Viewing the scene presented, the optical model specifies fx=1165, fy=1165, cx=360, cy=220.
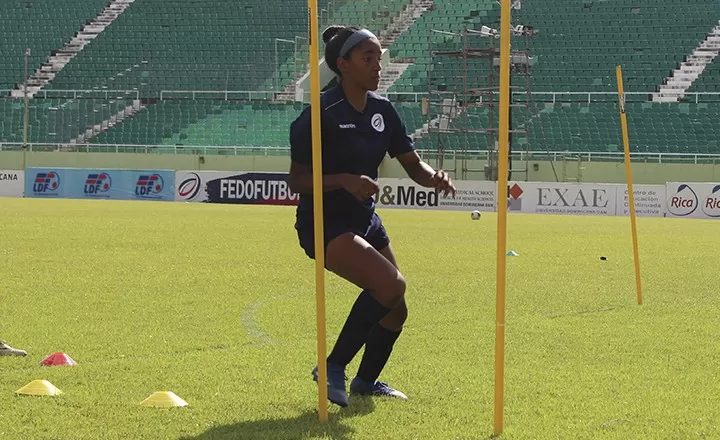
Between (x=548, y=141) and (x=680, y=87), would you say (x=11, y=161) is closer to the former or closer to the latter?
(x=548, y=141)

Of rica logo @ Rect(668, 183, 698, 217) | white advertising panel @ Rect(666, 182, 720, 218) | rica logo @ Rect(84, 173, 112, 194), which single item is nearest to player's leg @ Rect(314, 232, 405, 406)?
white advertising panel @ Rect(666, 182, 720, 218)

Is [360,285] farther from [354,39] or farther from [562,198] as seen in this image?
[562,198]

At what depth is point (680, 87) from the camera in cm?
4719

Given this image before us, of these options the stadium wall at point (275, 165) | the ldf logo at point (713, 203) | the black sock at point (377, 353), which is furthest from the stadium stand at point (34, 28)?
the black sock at point (377, 353)

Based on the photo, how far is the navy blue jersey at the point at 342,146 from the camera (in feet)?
20.1

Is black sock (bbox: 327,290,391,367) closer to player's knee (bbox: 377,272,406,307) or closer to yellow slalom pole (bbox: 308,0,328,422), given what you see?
player's knee (bbox: 377,272,406,307)

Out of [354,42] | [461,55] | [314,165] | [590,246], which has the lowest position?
[590,246]

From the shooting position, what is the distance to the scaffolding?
42281 millimetres

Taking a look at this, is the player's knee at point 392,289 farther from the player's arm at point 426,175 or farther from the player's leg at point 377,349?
the player's arm at point 426,175

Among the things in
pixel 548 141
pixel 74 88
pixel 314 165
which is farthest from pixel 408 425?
pixel 74 88

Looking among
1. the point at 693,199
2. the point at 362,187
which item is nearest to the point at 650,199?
the point at 693,199

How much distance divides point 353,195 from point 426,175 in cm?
73

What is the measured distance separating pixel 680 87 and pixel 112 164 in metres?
23.1

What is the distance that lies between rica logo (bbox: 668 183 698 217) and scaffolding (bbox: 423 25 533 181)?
17.8 ft
